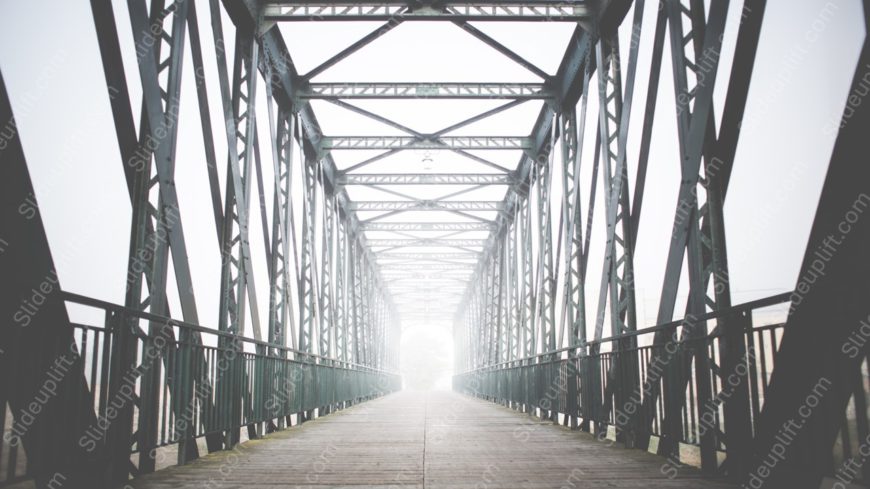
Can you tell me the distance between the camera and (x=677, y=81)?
6.11 m

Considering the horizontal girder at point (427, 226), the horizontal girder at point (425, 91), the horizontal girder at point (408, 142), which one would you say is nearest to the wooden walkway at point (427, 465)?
the horizontal girder at point (425, 91)

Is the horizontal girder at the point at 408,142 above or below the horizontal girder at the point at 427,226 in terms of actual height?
above

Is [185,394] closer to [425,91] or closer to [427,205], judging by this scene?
[425,91]

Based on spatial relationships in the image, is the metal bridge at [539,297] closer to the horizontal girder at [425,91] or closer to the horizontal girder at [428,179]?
the horizontal girder at [425,91]

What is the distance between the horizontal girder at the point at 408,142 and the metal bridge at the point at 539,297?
1.20ft

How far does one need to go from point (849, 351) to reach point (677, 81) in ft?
12.4

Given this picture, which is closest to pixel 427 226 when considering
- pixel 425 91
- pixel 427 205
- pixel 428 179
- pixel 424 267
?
pixel 427 205

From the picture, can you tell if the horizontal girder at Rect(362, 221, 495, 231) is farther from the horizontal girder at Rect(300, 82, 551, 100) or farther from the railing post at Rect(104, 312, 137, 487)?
the railing post at Rect(104, 312, 137, 487)

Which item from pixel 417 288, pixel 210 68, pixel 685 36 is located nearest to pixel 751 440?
pixel 685 36

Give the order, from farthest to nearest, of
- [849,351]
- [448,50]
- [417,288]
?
[417,288], [448,50], [849,351]

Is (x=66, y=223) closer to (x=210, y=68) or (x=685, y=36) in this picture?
(x=210, y=68)

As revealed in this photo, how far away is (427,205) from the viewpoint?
19297 millimetres

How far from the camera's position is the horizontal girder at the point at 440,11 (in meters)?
8.99

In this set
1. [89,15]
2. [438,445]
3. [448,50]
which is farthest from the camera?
[448,50]
